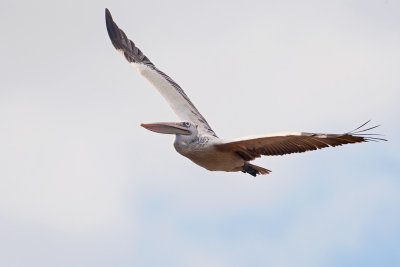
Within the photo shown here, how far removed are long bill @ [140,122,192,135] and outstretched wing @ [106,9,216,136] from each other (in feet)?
2.50

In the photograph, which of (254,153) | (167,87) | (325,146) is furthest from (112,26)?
(325,146)

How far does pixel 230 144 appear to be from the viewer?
453 inches

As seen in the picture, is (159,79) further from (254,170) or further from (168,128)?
(254,170)

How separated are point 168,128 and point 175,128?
0.18 metres

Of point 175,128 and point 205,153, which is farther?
point 175,128

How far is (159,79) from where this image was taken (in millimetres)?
15250

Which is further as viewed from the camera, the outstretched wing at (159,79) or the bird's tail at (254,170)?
the outstretched wing at (159,79)

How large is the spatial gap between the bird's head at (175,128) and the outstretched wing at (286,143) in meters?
0.59

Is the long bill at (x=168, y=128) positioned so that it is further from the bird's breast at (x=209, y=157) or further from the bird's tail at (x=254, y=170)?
the bird's tail at (x=254, y=170)

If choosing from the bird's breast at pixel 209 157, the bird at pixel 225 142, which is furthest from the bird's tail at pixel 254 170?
the bird's breast at pixel 209 157

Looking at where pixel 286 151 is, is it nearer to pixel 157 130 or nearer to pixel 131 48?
pixel 157 130

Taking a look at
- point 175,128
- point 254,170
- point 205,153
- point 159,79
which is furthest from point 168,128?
point 159,79

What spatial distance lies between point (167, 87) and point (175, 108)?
27.7 inches

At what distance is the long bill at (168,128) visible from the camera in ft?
39.7
